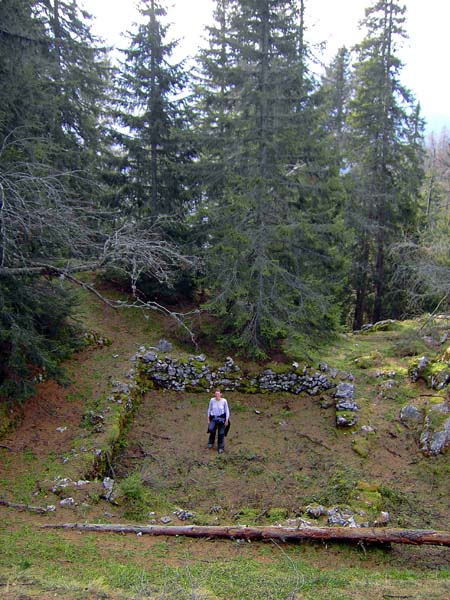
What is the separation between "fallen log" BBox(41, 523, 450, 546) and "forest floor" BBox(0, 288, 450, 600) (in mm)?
142

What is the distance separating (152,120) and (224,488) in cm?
1216

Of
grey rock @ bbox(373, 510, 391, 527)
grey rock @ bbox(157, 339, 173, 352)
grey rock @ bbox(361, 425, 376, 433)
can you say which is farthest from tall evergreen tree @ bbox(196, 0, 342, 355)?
grey rock @ bbox(373, 510, 391, 527)

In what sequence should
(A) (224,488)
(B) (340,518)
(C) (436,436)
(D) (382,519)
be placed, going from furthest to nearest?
(C) (436,436) < (A) (224,488) < (D) (382,519) < (B) (340,518)

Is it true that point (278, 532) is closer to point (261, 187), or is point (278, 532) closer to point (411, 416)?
point (411, 416)

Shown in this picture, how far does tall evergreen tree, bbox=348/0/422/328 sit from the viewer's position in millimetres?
18828

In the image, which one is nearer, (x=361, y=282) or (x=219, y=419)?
(x=219, y=419)

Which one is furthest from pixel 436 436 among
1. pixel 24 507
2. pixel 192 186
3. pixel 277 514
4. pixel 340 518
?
pixel 192 186

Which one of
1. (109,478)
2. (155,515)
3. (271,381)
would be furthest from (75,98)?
(155,515)

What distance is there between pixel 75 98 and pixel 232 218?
27.6 feet

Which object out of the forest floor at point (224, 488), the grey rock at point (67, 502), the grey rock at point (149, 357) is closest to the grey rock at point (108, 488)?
the forest floor at point (224, 488)

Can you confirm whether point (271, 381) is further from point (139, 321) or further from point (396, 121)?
point (396, 121)

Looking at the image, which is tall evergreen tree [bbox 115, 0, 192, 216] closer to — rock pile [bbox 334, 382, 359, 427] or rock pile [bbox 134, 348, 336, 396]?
rock pile [bbox 134, 348, 336, 396]

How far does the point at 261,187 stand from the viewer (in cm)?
1195

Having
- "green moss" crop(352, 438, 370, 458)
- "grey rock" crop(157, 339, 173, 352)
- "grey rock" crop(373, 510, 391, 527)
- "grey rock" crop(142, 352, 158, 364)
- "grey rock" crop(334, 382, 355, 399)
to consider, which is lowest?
"grey rock" crop(373, 510, 391, 527)
